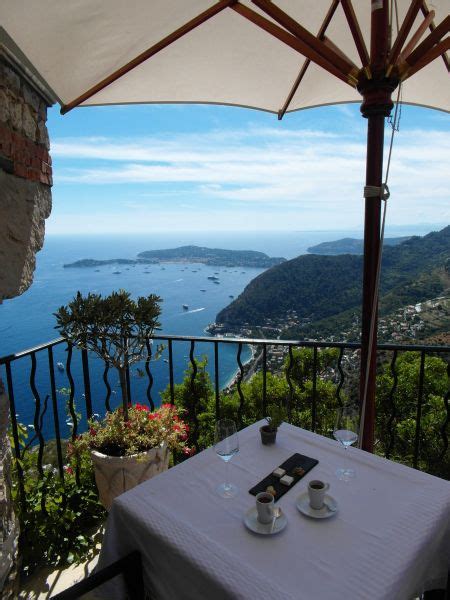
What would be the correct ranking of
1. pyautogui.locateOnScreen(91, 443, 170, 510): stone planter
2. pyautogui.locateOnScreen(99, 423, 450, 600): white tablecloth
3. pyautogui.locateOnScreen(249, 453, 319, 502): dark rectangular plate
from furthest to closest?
pyautogui.locateOnScreen(91, 443, 170, 510): stone planter
pyautogui.locateOnScreen(249, 453, 319, 502): dark rectangular plate
pyautogui.locateOnScreen(99, 423, 450, 600): white tablecloth

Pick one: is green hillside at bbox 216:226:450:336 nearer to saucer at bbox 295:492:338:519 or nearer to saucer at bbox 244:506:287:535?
saucer at bbox 295:492:338:519

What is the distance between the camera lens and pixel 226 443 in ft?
5.06

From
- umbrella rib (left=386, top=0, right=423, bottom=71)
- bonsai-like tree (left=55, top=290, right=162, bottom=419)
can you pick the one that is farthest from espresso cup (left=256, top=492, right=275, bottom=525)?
umbrella rib (left=386, top=0, right=423, bottom=71)

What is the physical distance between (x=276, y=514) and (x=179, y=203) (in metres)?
59.0

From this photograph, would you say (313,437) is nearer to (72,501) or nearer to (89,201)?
(72,501)

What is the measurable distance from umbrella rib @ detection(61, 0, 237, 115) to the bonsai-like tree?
3.73 feet

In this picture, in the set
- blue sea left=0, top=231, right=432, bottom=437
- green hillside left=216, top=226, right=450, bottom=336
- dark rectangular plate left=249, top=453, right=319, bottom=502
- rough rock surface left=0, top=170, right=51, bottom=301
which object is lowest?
blue sea left=0, top=231, right=432, bottom=437

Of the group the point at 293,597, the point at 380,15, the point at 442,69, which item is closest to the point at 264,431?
the point at 293,597

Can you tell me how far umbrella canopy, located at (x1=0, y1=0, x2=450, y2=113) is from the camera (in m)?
1.66

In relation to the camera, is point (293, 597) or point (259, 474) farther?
point (259, 474)

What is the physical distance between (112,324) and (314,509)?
162 centimetres

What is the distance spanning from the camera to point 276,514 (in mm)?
1307

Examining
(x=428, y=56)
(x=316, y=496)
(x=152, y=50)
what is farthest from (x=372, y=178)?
(x=316, y=496)

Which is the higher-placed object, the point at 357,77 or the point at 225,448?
the point at 357,77
